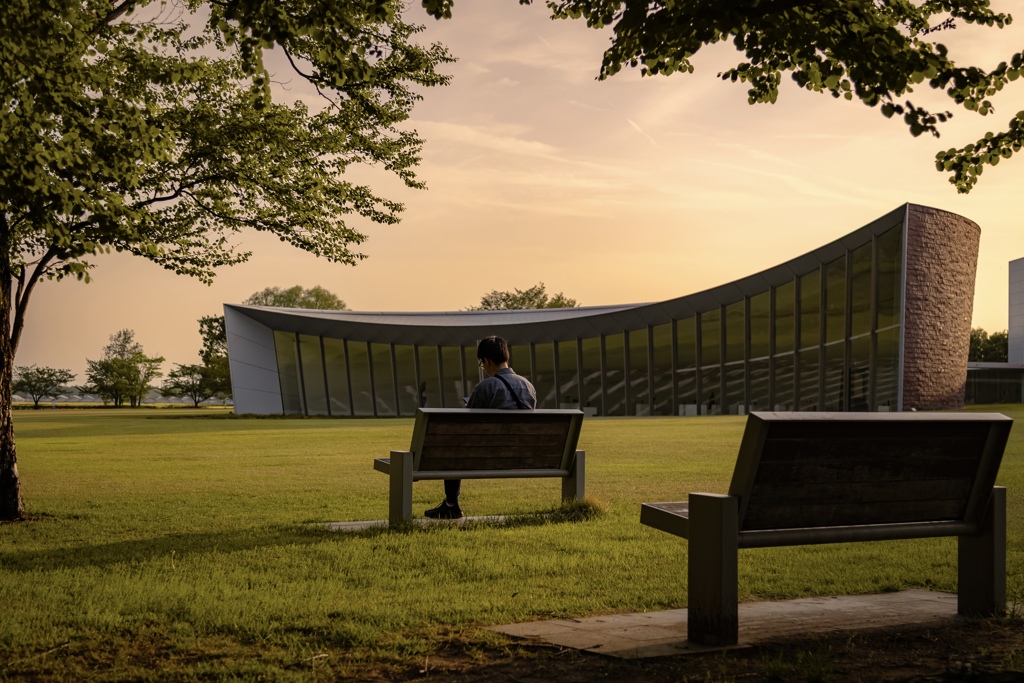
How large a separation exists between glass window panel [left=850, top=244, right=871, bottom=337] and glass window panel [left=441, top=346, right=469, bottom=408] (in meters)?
25.4

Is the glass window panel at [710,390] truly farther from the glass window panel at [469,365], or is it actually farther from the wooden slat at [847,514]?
the wooden slat at [847,514]

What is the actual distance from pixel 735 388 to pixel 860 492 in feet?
122

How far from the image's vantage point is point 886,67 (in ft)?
18.3

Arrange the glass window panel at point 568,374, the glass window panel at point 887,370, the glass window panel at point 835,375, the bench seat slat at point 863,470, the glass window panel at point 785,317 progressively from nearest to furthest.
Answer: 1. the bench seat slat at point 863,470
2. the glass window panel at point 887,370
3. the glass window panel at point 835,375
4. the glass window panel at point 785,317
5. the glass window panel at point 568,374

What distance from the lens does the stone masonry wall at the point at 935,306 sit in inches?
1296

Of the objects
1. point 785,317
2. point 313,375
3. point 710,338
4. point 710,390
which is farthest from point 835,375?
point 313,375

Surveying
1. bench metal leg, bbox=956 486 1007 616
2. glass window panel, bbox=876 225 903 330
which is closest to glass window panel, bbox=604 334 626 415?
glass window panel, bbox=876 225 903 330

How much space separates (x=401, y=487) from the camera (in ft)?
26.0

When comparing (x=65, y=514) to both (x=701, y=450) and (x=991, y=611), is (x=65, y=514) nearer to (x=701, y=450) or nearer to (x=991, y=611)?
(x=991, y=611)

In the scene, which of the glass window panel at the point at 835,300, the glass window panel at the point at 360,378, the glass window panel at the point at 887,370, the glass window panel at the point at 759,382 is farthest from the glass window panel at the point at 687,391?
the glass window panel at the point at 360,378

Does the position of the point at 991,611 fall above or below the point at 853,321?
below

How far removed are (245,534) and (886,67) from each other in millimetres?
5696

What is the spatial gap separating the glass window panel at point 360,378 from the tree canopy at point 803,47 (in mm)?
50849

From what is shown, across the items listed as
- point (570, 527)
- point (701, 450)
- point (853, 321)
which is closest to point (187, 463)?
point (701, 450)
